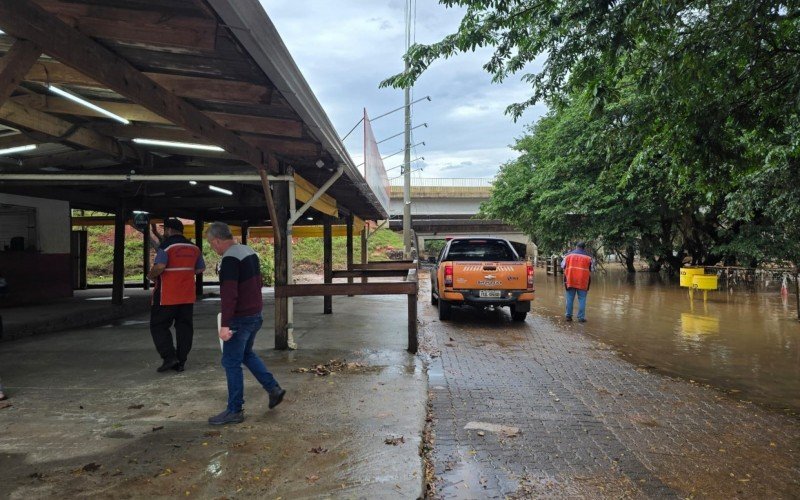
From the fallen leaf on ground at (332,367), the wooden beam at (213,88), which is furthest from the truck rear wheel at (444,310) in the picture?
the wooden beam at (213,88)

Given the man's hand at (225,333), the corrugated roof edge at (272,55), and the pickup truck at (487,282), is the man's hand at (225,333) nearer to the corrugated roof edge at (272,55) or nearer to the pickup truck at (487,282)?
the corrugated roof edge at (272,55)

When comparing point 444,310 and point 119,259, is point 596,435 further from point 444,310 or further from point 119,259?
point 119,259

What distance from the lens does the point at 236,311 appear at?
4.30m

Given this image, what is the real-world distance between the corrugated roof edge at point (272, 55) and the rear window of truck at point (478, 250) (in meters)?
6.58

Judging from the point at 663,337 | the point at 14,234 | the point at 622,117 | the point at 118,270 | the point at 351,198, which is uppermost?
the point at 622,117

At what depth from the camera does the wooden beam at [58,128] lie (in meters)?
5.03

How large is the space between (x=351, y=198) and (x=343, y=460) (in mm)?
8417

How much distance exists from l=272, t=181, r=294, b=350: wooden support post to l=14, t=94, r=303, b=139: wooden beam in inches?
68.1

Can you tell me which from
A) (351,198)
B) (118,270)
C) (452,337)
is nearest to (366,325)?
(452,337)

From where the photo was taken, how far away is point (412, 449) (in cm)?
378

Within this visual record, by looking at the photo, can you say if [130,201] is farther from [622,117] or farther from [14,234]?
[622,117]

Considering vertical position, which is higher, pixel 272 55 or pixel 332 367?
pixel 272 55

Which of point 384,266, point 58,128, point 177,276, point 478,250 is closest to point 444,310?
point 478,250

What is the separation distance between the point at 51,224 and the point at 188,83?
10006 mm
